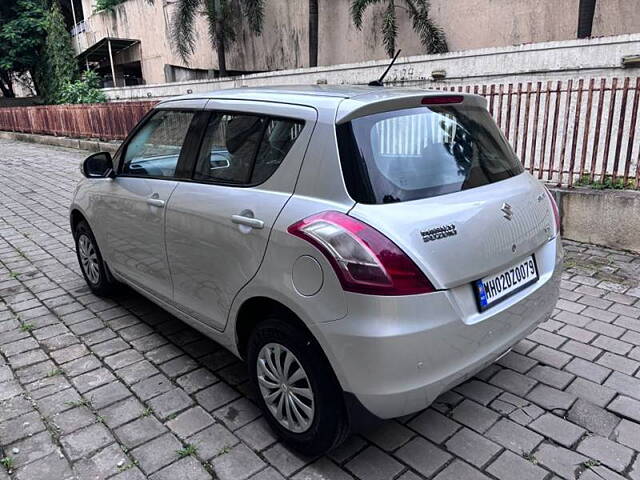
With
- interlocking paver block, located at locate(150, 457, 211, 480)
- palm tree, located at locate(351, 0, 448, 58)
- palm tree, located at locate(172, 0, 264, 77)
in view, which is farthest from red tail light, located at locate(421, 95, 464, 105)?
palm tree, located at locate(172, 0, 264, 77)

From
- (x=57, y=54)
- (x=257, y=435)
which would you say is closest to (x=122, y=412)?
(x=257, y=435)

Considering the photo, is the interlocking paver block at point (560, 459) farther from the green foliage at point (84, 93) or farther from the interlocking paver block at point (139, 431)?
the green foliage at point (84, 93)

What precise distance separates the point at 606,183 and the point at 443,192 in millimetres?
4285

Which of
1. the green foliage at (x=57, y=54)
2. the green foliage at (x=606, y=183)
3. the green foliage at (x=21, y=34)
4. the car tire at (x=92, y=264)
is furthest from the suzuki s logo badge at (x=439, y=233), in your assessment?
the green foliage at (x=21, y=34)

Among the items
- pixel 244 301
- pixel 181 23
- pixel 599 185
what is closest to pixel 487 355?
pixel 244 301

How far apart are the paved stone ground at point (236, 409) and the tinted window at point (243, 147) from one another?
1296 mm

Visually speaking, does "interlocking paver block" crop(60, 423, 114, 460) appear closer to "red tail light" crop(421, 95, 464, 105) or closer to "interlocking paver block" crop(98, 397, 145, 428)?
"interlocking paver block" crop(98, 397, 145, 428)

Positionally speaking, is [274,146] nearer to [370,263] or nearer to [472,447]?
[370,263]

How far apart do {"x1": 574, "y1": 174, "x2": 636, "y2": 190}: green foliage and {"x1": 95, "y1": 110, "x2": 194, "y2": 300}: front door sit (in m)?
4.67

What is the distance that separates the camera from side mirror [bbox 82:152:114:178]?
153 inches

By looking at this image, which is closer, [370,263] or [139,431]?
[370,263]

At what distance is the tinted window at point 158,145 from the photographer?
3.32m

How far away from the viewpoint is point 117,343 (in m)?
3.74

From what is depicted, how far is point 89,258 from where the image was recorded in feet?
14.9
